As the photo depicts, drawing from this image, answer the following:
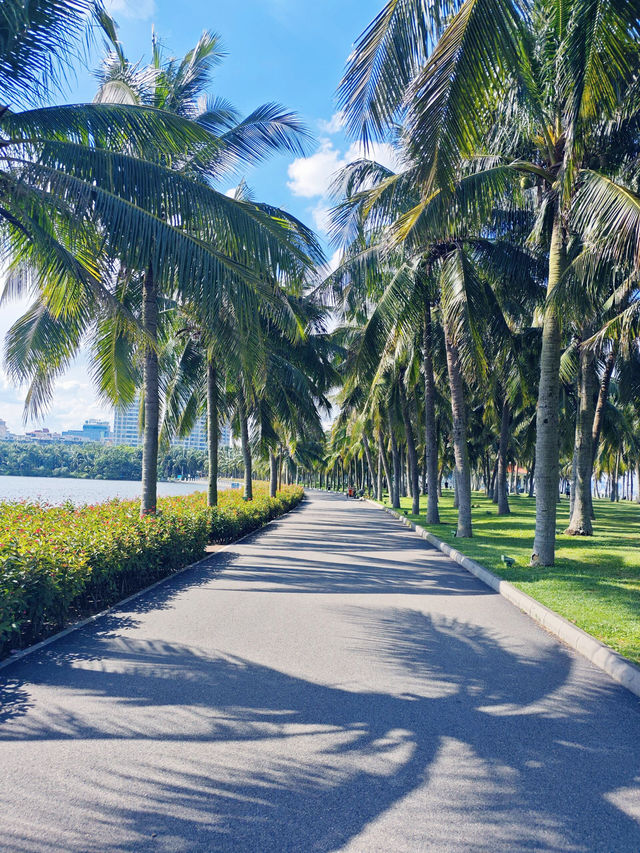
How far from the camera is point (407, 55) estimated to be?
19.4ft

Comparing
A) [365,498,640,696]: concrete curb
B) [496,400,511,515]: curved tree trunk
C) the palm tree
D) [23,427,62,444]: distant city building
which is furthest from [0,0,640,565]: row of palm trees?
[23,427,62,444]: distant city building

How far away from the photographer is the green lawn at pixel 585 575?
6.46 m

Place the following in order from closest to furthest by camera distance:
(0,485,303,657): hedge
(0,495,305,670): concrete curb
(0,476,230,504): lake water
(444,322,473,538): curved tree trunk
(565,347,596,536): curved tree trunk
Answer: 1. (0,495,305,670): concrete curb
2. (0,485,303,657): hedge
3. (565,347,596,536): curved tree trunk
4. (444,322,473,538): curved tree trunk
5. (0,476,230,504): lake water

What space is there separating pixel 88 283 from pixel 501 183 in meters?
7.13

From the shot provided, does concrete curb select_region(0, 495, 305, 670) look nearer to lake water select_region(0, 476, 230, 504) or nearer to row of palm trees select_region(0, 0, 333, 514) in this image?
row of palm trees select_region(0, 0, 333, 514)

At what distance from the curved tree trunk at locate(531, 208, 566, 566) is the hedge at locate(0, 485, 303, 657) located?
21.4 feet

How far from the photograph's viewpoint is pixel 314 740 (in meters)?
3.74

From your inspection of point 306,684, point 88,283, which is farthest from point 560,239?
point 306,684

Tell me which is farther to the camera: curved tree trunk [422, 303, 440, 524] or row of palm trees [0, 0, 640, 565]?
curved tree trunk [422, 303, 440, 524]

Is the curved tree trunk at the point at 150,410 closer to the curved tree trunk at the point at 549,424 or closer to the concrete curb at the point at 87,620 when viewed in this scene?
the concrete curb at the point at 87,620

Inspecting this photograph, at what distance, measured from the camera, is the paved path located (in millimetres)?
2820

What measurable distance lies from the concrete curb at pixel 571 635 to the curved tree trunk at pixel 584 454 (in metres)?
7.07

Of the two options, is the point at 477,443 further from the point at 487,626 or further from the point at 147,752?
the point at 147,752

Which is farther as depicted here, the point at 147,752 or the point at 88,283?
the point at 88,283
